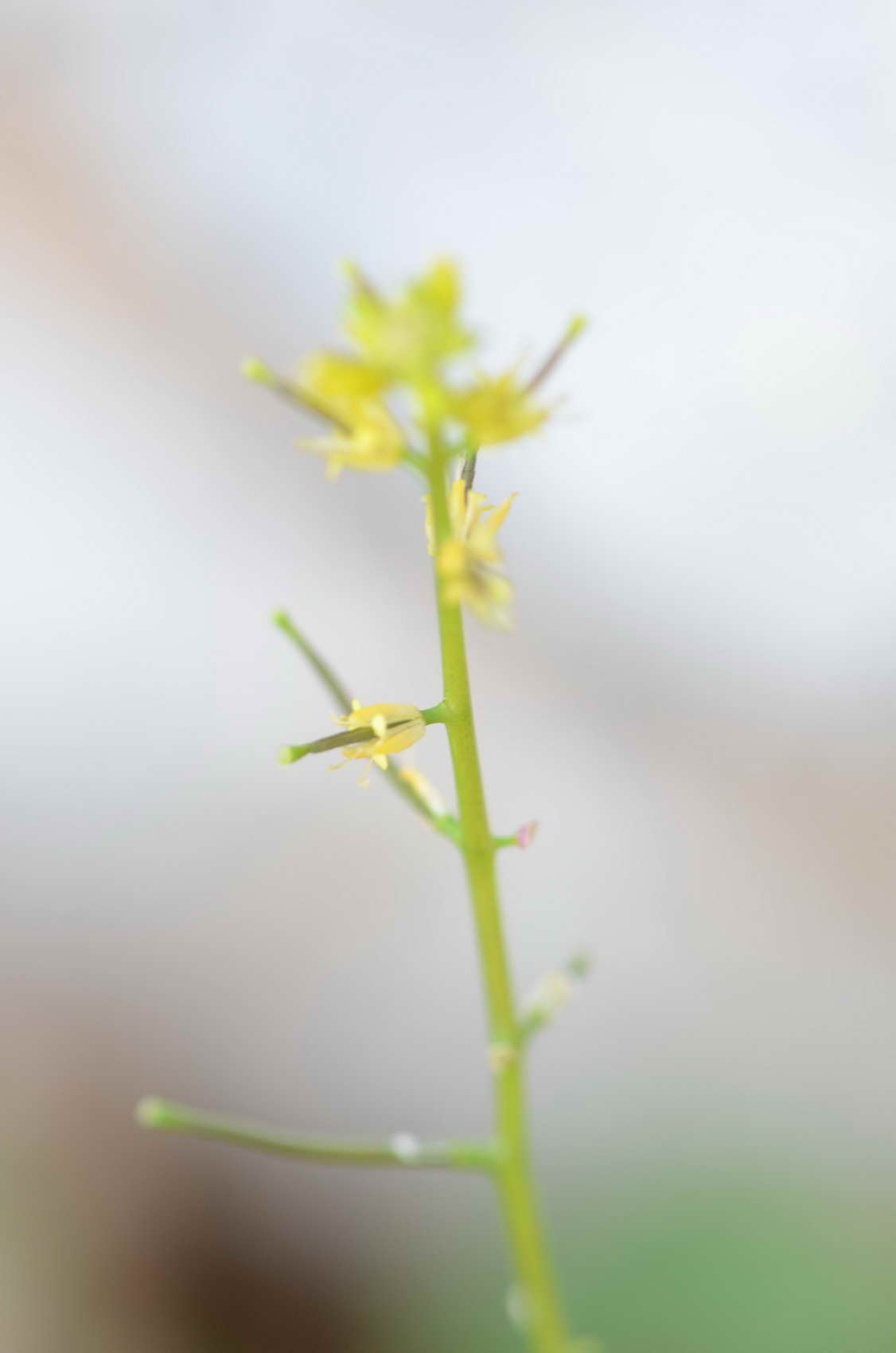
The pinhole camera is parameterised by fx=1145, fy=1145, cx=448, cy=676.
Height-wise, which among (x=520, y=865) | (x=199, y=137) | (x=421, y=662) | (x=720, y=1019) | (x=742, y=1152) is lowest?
(x=742, y=1152)

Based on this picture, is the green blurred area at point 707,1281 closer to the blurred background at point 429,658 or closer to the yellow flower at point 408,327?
the blurred background at point 429,658

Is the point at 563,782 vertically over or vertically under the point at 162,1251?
over

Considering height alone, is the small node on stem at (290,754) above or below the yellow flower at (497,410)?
below

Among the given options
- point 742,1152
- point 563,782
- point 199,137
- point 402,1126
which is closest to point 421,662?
point 563,782

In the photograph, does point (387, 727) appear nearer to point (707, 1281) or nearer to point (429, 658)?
point (707, 1281)

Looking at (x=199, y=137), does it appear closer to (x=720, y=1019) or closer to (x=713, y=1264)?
(x=720, y=1019)

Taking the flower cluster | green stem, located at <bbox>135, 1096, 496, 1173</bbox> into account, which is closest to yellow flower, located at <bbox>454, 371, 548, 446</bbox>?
the flower cluster

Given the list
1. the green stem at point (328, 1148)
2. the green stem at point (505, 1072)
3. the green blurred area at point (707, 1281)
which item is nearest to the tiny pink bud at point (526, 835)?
the green stem at point (505, 1072)
